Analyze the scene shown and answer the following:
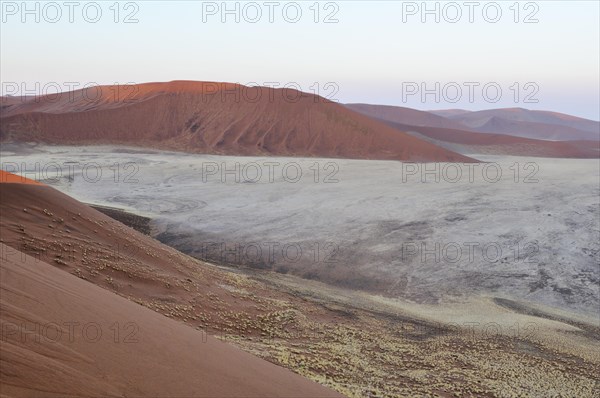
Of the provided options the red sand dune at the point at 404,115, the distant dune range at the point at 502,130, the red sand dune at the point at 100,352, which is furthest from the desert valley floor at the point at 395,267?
the red sand dune at the point at 404,115

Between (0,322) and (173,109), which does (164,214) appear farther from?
(173,109)

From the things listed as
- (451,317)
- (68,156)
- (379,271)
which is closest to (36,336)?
(451,317)

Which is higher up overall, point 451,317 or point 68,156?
point 68,156

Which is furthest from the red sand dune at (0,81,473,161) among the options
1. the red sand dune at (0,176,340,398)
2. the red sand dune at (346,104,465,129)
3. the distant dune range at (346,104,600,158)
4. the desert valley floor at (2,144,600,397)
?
the red sand dune at (346,104,465,129)

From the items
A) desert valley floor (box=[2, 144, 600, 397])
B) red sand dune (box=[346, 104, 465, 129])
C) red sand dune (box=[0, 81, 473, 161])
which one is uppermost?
red sand dune (box=[346, 104, 465, 129])

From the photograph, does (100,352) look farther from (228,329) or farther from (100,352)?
(228,329)

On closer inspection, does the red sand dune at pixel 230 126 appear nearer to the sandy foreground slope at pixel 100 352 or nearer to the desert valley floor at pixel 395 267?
the desert valley floor at pixel 395 267

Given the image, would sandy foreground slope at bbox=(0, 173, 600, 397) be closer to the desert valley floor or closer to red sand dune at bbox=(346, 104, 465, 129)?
the desert valley floor

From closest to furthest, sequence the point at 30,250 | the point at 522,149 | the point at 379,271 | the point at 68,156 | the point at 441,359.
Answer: the point at 30,250 < the point at 441,359 < the point at 379,271 < the point at 68,156 < the point at 522,149
